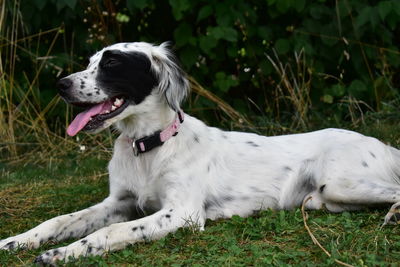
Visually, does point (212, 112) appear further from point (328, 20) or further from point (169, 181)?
point (169, 181)

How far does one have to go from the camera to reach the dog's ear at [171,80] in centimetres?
438

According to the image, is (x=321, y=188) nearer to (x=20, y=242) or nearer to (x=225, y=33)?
(x=20, y=242)

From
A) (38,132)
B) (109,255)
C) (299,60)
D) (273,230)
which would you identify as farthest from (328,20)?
(109,255)

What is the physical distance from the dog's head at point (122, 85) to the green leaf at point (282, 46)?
2649 mm

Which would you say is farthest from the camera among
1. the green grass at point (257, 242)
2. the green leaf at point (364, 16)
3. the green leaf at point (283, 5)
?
the green leaf at point (283, 5)

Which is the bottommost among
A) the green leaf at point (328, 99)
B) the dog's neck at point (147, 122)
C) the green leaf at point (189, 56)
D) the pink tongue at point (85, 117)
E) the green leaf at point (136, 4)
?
the green leaf at point (328, 99)

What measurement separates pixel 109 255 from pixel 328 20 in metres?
4.18

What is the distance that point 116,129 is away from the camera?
4617mm

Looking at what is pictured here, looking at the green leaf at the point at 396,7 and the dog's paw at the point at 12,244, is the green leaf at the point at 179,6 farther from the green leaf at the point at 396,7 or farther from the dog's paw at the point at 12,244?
the dog's paw at the point at 12,244

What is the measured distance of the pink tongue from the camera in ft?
13.5

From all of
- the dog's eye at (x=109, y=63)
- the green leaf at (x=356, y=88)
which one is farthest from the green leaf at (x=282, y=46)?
the dog's eye at (x=109, y=63)

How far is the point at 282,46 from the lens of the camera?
7.02 m

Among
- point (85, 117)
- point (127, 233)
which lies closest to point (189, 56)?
point (85, 117)

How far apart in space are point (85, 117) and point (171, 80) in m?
0.59
